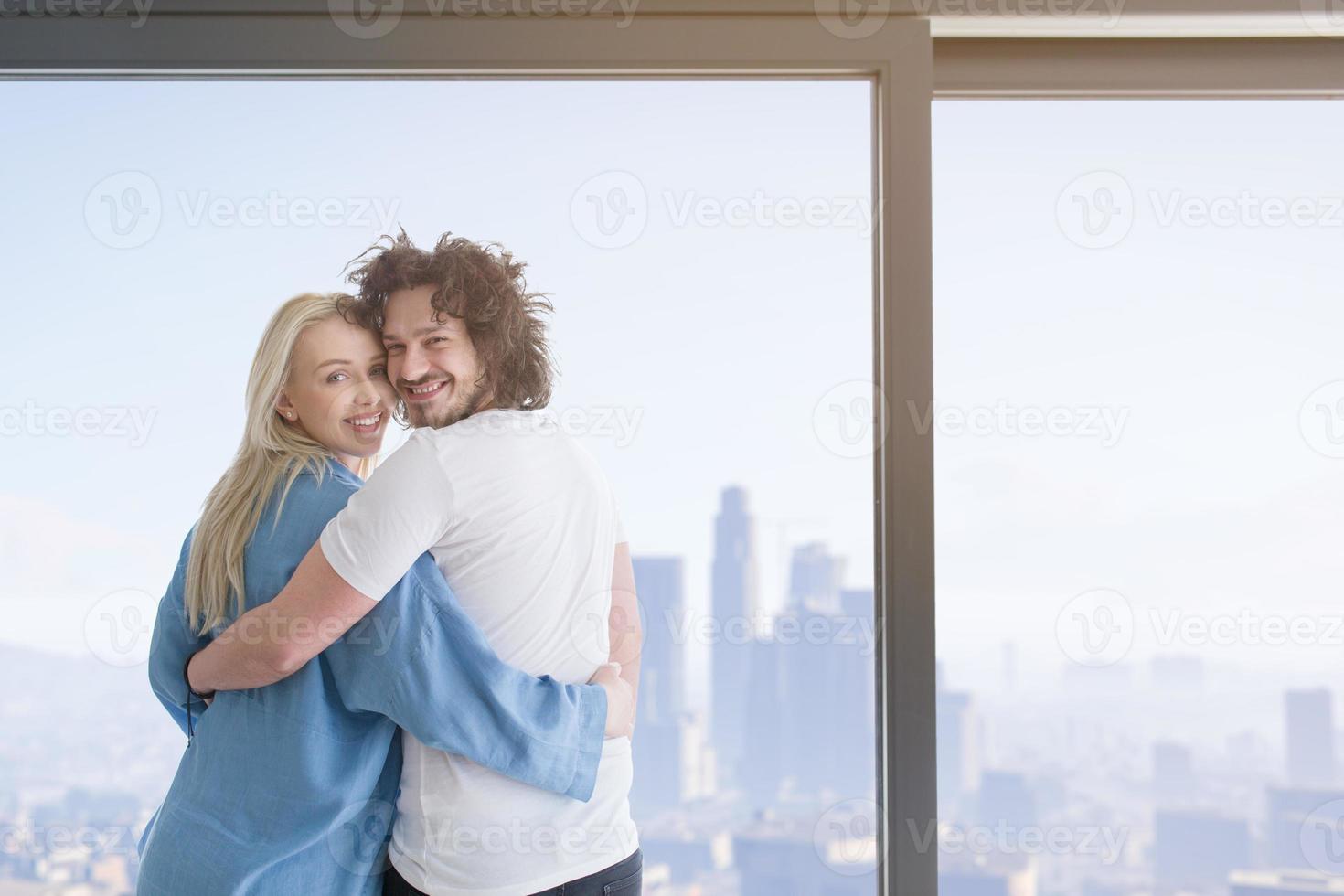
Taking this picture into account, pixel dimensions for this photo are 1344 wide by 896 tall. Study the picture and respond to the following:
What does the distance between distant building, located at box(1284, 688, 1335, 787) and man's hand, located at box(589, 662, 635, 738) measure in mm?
911

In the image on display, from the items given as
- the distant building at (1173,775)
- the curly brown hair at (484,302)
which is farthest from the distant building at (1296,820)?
the curly brown hair at (484,302)

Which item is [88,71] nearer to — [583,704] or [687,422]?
[687,422]

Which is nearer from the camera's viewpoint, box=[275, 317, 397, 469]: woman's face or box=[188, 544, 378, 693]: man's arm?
box=[188, 544, 378, 693]: man's arm

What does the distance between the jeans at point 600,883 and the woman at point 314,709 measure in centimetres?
3

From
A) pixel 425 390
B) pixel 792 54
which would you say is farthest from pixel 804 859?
pixel 792 54

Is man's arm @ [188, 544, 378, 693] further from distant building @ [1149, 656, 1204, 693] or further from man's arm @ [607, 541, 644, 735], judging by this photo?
distant building @ [1149, 656, 1204, 693]

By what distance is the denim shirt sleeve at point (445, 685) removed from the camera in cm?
95

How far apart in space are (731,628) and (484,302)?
54 centimetres

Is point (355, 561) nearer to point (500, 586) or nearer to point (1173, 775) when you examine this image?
point (500, 586)

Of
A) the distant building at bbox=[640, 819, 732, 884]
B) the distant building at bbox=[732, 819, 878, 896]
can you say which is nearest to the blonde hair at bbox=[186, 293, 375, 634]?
the distant building at bbox=[640, 819, 732, 884]

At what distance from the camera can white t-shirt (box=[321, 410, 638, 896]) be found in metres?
0.94

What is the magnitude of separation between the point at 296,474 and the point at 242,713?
283 millimetres

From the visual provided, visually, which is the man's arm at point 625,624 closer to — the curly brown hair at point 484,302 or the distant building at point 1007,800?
the curly brown hair at point 484,302

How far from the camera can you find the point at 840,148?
1181 mm
